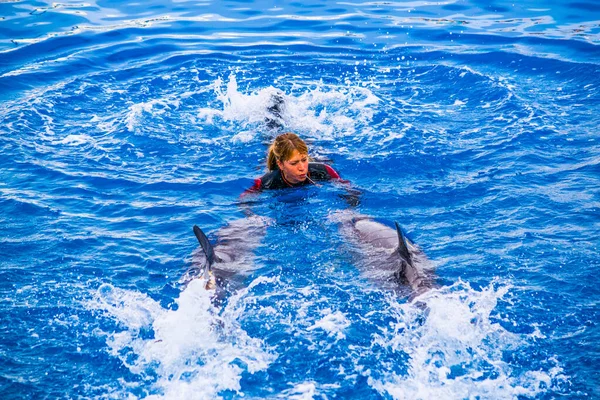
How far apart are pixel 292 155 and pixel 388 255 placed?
6.31 feet

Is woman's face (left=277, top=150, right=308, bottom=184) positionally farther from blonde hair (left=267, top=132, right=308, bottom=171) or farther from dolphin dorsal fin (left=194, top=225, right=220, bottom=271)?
dolphin dorsal fin (left=194, top=225, right=220, bottom=271)

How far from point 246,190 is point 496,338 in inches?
161

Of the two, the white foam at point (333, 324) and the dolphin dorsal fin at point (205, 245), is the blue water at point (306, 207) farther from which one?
the dolphin dorsal fin at point (205, 245)

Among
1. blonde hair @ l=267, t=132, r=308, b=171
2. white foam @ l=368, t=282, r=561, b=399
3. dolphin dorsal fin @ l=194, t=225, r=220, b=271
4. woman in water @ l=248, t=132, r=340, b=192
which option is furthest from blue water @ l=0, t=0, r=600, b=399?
blonde hair @ l=267, t=132, r=308, b=171

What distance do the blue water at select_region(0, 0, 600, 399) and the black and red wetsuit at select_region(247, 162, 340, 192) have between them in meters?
0.23

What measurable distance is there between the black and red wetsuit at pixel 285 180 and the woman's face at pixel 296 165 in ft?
0.82

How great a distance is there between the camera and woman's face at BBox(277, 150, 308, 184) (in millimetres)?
8641

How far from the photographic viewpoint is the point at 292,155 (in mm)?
8633

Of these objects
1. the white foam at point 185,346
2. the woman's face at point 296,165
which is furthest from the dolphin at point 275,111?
the white foam at point 185,346

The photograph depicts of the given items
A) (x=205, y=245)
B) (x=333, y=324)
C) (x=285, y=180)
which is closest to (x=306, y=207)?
(x=285, y=180)

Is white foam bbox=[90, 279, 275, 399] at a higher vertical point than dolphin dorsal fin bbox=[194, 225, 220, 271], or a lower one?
lower

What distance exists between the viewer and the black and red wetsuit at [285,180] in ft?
30.0

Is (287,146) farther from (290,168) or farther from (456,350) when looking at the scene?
(456,350)

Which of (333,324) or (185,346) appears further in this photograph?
(333,324)
